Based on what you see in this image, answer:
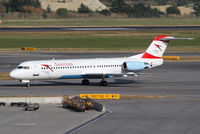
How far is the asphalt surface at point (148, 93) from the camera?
2864cm

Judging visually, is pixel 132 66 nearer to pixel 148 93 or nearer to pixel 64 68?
pixel 148 93

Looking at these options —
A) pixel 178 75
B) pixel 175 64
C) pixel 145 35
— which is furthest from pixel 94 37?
pixel 178 75

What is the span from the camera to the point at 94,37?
102 meters

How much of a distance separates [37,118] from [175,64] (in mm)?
37929

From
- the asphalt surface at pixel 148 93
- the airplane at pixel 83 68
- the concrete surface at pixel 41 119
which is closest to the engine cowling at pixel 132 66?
the airplane at pixel 83 68

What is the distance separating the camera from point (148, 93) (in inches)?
1672

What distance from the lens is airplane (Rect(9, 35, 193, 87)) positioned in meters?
46.4

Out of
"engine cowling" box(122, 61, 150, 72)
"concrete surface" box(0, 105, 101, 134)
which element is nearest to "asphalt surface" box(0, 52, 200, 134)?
"concrete surface" box(0, 105, 101, 134)

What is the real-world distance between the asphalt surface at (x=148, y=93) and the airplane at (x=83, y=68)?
3.95 feet

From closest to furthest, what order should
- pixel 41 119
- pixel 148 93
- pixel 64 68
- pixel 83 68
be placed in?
pixel 41 119, pixel 148 93, pixel 64 68, pixel 83 68

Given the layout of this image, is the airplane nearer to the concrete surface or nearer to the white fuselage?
the white fuselage

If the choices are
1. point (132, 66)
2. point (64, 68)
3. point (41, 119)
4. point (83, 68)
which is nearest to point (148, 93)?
point (132, 66)

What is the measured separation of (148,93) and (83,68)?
860 centimetres

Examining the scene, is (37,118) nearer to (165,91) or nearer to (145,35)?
(165,91)
